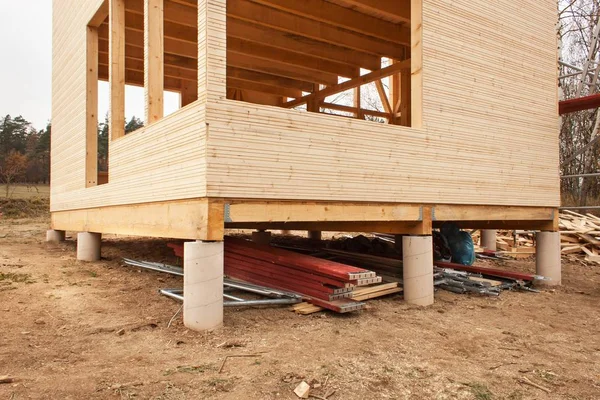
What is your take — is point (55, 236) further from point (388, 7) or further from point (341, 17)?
point (388, 7)

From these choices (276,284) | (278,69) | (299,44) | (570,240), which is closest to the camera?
(276,284)

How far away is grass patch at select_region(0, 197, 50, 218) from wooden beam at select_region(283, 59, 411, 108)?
15841mm

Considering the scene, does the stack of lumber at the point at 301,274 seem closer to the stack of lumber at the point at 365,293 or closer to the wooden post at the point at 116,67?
the stack of lumber at the point at 365,293

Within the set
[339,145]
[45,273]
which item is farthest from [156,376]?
[45,273]

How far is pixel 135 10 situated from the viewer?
24.3ft

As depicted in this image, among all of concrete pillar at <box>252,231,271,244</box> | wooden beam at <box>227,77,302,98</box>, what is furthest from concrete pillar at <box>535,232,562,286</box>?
wooden beam at <box>227,77,302,98</box>

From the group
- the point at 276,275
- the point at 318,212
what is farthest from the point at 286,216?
the point at 276,275

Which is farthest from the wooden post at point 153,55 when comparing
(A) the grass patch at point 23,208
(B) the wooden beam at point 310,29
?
(A) the grass patch at point 23,208

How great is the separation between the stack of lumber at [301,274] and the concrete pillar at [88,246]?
11.3 feet

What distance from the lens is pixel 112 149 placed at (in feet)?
21.4

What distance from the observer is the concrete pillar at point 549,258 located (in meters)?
8.20

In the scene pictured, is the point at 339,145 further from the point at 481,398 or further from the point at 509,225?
the point at 509,225

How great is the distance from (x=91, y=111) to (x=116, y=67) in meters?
1.75

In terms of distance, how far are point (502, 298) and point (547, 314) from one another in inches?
33.6
